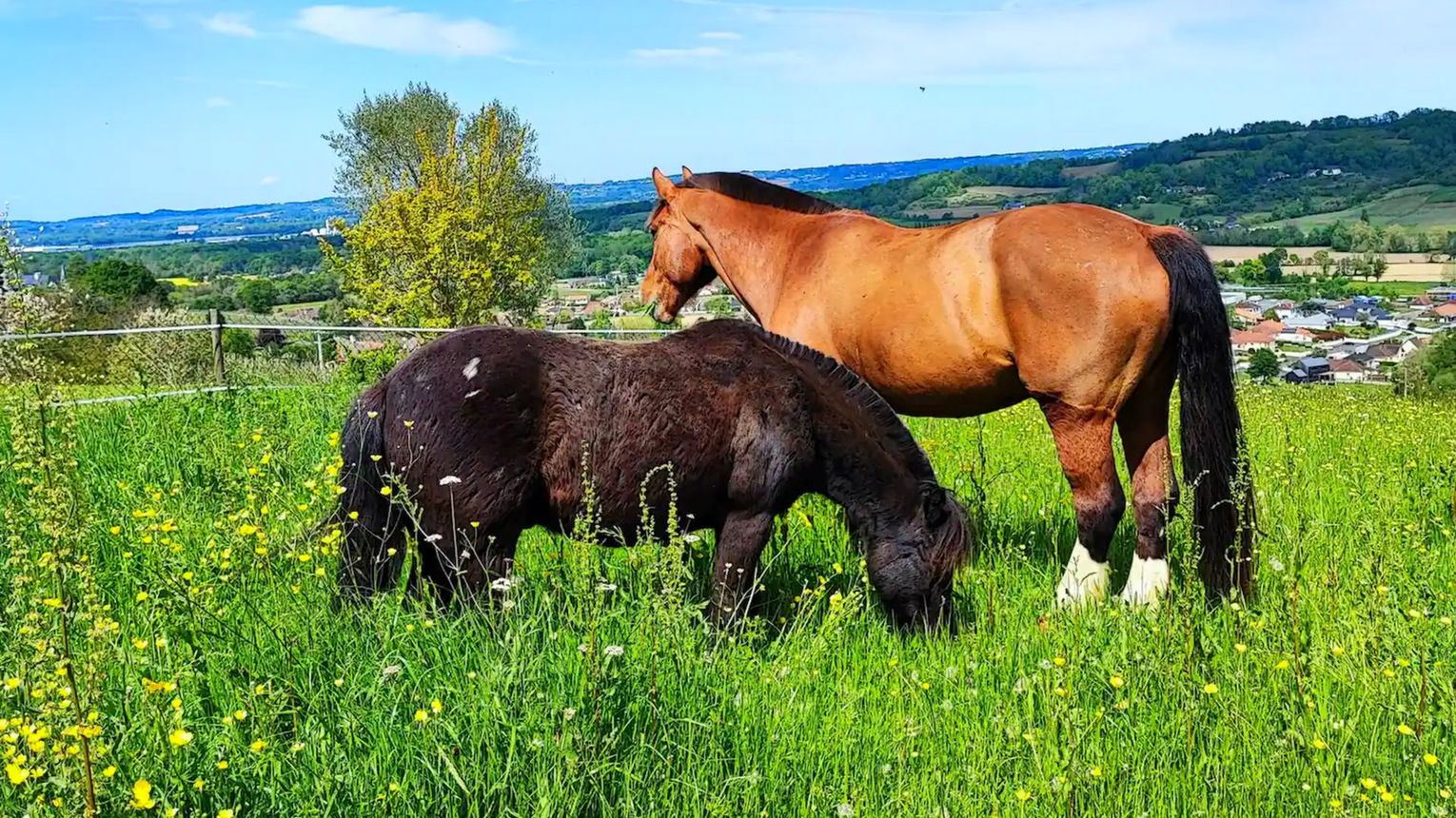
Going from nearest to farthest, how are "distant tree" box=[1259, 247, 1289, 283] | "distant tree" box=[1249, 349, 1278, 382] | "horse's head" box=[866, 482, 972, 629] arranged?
1. "horse's head" box=[866, 482, 972, 629]
2. "distant tree" box=[1249, 349, 1278, 382]
3. "distant tree" box=[1259, 247, 1289, 283]

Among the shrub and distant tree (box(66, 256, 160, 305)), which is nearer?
the shrub

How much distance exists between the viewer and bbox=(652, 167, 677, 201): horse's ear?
22.7 feet

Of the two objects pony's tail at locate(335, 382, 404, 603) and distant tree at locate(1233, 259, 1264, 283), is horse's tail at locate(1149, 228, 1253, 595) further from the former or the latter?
distant tree at locate(1233, 259, 1264, 283)

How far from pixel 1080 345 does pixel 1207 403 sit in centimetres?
67

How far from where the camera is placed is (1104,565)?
507 cm

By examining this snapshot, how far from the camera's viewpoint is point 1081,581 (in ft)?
16.2

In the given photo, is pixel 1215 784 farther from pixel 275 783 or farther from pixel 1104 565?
pixel 275 783

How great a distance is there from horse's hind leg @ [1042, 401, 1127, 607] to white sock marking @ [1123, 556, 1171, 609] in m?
0.13

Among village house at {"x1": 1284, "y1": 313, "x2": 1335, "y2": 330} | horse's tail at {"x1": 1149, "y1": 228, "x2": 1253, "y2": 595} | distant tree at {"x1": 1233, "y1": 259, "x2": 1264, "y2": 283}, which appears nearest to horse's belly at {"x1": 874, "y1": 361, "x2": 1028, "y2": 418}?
horse's tail at {"x1": 1149, "y1": 228, "x2": 1253, "y2": 595}

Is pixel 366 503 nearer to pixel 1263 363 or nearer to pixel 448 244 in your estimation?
pixel 1263 363

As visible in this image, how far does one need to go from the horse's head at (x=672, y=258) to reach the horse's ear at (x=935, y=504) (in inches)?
119

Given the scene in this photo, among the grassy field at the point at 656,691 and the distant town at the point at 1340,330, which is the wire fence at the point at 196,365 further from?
the distant town at the point at 1340,330

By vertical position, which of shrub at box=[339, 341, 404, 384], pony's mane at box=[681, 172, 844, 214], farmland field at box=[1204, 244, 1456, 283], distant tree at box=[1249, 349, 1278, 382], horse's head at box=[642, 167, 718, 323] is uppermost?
pony's mane at box=[681, 172, 844, 214]

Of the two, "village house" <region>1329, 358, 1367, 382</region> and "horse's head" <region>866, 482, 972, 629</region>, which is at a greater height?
"horse's head" <region>866, 482, 972, 629</region>
